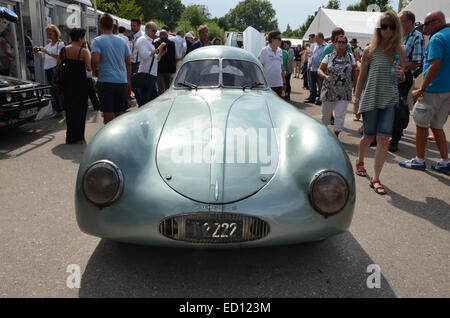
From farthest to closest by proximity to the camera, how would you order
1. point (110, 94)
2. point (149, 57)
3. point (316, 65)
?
point (316, 65)
point (149, 57)
point (110, 94)

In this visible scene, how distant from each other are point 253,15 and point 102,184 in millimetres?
155865

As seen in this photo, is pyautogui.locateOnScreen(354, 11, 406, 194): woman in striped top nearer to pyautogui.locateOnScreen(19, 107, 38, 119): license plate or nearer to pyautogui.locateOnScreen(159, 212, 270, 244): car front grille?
pyautogui.locateOnScreen(159, 212, 270, 244): car front grille

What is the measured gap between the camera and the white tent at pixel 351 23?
76.1 feet

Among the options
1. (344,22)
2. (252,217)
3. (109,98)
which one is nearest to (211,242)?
(252,217)

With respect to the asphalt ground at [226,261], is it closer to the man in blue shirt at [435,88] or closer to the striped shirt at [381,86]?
the striped shirt at [381,86]

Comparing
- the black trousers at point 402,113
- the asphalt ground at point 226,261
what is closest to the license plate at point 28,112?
the asphalt ground at point 226,261

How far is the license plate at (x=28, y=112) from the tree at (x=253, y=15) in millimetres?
147781

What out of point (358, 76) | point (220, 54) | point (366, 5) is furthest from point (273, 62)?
point (366, 5)

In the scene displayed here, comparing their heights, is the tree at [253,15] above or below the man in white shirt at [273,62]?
above

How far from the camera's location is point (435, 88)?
4852 millimetres

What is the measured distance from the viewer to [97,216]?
7.63 ft

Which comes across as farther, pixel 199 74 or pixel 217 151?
pixel 199 74

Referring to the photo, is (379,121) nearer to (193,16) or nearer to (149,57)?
(149,57)
